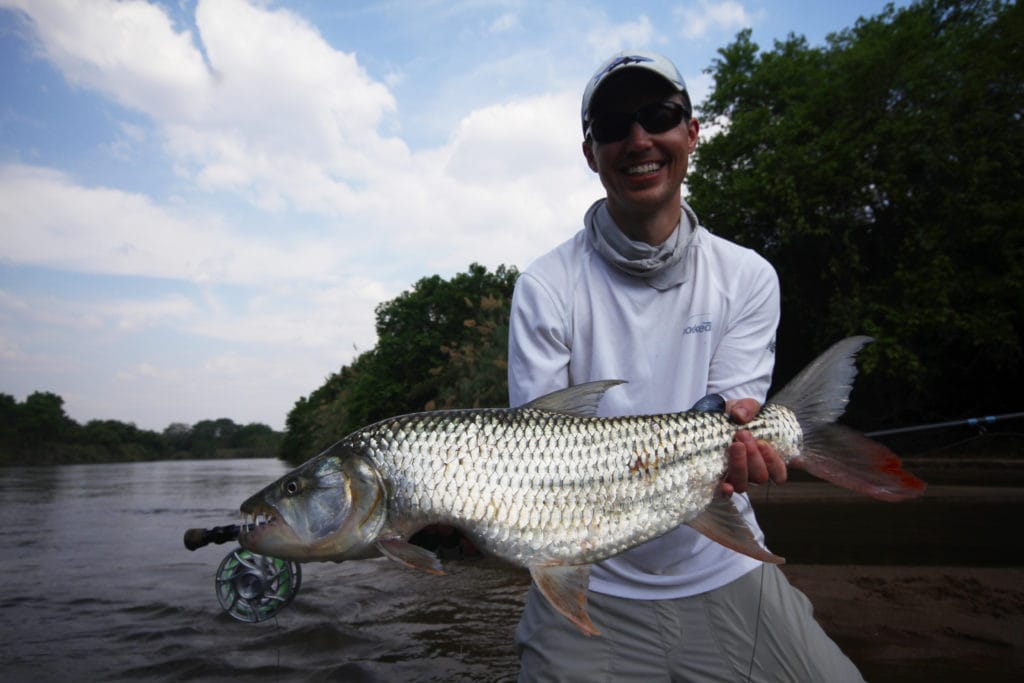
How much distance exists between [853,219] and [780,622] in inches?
874

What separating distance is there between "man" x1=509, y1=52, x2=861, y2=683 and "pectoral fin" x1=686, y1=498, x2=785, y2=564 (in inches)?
3.4

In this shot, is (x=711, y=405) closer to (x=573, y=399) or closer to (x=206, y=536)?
(x=573, y=399)

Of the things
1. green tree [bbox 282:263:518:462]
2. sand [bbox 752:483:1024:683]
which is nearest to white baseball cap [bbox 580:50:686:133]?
sand [bbox 752:483:1024:683]

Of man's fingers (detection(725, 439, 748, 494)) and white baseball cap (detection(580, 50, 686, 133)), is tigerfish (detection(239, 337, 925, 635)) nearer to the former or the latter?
man's fingers (detection(725, 439, 748, 494))

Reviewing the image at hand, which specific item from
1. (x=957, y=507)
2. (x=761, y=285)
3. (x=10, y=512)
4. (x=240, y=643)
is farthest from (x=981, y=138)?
(x=10, y=512)

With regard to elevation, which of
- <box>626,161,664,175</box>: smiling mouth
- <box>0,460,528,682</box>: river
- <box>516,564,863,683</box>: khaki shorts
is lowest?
<box>0,460,528,682</box>: river

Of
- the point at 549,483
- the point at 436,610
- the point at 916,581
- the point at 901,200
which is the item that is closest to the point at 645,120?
the point at 549,483

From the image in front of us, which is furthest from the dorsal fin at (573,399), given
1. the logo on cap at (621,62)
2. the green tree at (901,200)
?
the green tree at (901,200)

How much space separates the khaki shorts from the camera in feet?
8.58

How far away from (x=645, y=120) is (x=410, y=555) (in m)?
2.07

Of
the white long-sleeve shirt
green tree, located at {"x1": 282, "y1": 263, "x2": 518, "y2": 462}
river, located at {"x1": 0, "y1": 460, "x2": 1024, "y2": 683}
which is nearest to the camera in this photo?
the white long-sleeve shirt

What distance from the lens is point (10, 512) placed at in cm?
2158

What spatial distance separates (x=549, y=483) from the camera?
2510 mm

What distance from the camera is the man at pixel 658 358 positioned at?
2.65 m
